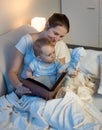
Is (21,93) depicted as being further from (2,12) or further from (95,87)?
(2,12)

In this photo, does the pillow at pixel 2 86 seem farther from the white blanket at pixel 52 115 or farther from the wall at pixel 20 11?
the wall at pixel 20 11

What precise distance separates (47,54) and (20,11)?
1.10 m

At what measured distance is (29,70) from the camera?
1967 mm

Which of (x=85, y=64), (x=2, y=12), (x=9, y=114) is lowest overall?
(x=9, y=114)

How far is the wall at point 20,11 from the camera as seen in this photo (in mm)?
2567

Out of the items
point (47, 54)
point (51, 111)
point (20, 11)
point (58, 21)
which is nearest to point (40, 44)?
point (47, 54)

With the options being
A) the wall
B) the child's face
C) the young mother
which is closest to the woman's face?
the young mother

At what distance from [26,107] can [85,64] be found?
27.9 inches

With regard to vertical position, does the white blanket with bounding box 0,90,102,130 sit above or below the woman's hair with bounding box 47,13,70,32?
below

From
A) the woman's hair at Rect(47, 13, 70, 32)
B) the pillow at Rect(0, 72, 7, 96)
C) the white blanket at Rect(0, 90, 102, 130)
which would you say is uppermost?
the woman's hair at Rect(47, 13, 70, 32)

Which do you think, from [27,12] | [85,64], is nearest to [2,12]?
[27,12]

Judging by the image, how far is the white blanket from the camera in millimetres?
1591

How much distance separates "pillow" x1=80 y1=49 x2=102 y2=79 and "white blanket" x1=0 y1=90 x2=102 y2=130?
454mm

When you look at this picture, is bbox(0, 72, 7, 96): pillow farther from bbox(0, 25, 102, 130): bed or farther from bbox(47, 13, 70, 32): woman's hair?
bbox(47, 13, 70, 32): woman's hair
